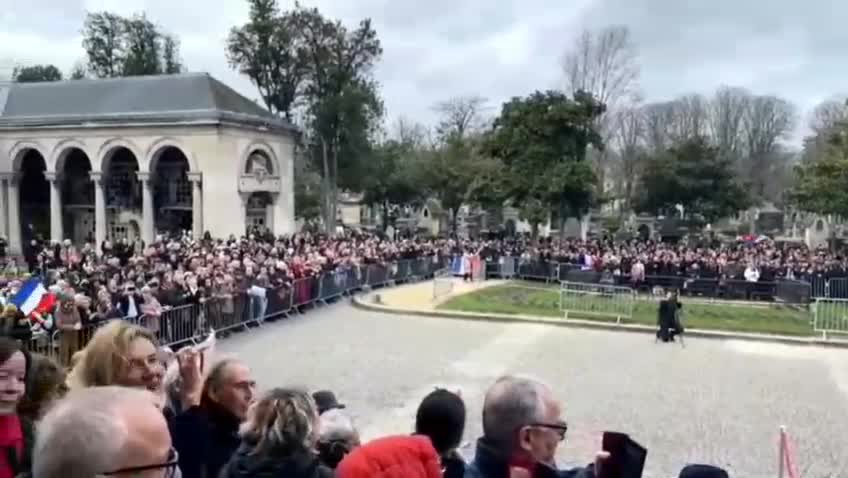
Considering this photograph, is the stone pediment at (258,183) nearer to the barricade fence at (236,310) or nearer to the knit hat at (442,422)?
the barricade fence at (236,310)

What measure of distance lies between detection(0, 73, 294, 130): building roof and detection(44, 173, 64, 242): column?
118 inches

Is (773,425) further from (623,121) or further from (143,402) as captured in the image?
(623,121)

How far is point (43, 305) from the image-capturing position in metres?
13.5

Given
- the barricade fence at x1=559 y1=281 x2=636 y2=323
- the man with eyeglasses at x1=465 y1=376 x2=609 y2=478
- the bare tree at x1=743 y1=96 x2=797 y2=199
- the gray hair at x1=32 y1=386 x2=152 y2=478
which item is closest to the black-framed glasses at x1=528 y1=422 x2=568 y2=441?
the man with eyeglasses at x1=465 y1=376 x2=609 y2=478

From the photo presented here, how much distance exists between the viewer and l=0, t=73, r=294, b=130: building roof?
4234cm

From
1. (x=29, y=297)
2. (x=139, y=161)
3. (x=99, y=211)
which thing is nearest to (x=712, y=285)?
(x=29, y=297)

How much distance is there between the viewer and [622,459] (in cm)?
292

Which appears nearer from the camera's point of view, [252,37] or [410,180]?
[252,37]

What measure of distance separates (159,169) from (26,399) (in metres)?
42.4

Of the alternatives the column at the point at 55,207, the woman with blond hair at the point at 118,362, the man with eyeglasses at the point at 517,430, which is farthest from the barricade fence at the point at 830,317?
the column at the point at 55,207

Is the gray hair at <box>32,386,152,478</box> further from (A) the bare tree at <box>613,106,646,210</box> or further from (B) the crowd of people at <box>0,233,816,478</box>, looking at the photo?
(A) the bare tree at <box>613,106,646,210</box>

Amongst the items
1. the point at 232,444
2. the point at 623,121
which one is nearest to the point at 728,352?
the point at 232,444

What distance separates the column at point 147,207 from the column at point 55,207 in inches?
203

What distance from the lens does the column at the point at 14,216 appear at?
4550 cm
